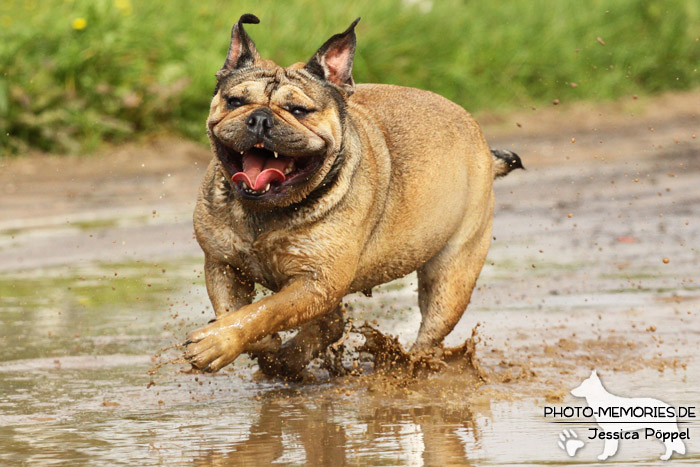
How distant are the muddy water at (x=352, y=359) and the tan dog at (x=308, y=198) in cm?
40

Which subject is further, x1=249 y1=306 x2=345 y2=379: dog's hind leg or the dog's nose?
x1=249 y1=306 x2=345 y2=379: dog's hind leg

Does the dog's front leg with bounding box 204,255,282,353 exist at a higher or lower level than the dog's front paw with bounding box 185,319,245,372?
higher

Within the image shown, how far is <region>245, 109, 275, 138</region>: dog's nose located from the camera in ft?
17.4

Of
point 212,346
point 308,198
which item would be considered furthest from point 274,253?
point 212,346

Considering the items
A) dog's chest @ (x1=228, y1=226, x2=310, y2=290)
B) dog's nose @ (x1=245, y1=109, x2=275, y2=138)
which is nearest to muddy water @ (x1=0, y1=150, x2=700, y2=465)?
dog's chest @ (x1=228, y1=226, x2=310, y2=290)

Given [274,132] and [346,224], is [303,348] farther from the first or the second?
[274,132]

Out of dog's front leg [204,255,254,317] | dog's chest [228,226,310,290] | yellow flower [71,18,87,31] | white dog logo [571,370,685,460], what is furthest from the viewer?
yellow flower [71,18,87,31]

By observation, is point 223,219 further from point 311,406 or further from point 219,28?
point 219,28

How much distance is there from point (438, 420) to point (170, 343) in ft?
7.52

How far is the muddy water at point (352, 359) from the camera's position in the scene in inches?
207

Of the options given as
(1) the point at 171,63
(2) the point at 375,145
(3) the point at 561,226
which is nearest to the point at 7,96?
(1) the point at 171,63

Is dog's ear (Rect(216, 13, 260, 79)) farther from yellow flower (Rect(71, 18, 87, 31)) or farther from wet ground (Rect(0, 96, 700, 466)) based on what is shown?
yellow flower (Rect(71, 18, 87, 31))

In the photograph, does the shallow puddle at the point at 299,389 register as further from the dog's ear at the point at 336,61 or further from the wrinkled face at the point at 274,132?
the dog's ear at the point at 336,61

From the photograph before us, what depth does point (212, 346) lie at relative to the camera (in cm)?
534
